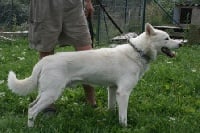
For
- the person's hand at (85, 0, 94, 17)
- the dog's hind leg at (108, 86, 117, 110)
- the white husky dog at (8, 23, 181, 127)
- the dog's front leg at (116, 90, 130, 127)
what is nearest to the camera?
the white husky dog at (8, 23, 181, 127)

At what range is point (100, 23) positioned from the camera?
38.6ft

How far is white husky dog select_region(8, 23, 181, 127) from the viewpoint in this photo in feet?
14.6

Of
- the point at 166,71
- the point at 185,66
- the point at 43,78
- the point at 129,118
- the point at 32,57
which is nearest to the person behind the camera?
the point at 43,78

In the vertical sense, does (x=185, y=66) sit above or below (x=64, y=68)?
below

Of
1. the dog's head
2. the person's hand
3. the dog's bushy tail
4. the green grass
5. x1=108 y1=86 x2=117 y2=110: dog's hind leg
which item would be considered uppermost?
the person's hand

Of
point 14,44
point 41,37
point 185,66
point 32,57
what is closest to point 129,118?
point 41,37

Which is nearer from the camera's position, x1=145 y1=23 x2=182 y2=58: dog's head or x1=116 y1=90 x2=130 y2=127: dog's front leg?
x1=116 y1=90 x2=130 y2=127: dog's front leg

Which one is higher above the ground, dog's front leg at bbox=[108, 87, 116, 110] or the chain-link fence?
the chain-link fence

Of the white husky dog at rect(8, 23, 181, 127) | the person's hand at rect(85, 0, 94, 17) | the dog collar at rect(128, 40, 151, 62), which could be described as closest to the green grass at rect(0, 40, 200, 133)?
the white husky dog at rect(8, 23, 181, 127)

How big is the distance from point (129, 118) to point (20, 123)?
1184 millimetres

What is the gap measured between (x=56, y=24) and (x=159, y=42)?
3.75 ft

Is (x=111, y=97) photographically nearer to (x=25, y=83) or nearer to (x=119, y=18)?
(x=25, y=83)

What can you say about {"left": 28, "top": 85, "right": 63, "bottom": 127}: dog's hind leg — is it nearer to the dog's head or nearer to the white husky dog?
the white husky dog

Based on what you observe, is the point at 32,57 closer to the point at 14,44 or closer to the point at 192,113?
the point at 14,44
